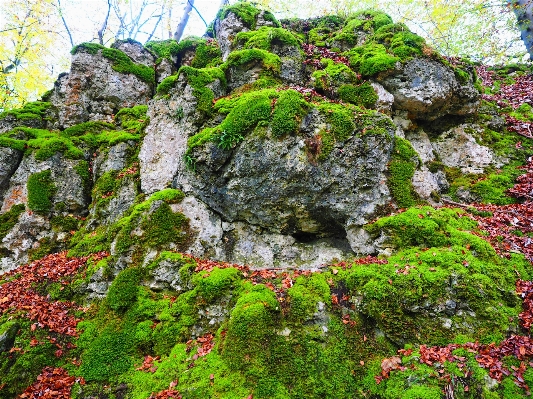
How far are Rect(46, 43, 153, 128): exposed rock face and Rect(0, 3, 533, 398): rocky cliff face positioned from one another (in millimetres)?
64

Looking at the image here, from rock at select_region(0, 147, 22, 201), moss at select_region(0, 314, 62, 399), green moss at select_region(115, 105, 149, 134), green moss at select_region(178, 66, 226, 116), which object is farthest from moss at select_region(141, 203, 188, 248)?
rock at select_region(0, 147, 22, 201)

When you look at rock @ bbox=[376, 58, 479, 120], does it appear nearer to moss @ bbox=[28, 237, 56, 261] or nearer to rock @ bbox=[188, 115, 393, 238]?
rock @ bbox=[188, 115, 393, 238]

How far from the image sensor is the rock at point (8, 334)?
19.5ft

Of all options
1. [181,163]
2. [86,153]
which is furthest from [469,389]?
[86,153]

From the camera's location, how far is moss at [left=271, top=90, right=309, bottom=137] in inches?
310

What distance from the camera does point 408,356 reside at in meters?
4.93

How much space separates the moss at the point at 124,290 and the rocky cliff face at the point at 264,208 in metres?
0.04

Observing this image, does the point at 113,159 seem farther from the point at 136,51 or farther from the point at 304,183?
the point at 304,183

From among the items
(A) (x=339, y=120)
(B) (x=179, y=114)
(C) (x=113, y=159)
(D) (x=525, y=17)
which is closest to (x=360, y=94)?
(A) (x=339, y=120)

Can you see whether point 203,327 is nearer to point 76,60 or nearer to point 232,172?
point 232,172

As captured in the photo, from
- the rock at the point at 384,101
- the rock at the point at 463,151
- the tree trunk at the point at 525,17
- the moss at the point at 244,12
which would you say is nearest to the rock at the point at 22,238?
the moss at the point at 244,12

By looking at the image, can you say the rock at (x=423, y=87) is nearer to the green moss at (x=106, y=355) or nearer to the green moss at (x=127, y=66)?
the green moss at (x=127, y=66)

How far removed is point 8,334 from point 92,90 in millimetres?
10379

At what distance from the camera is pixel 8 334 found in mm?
6043
